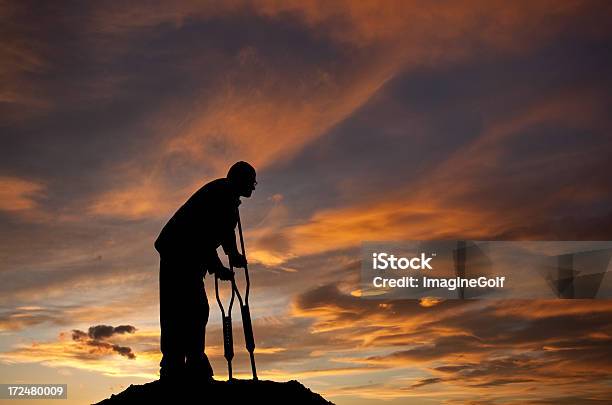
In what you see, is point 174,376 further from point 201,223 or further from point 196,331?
point 201,223

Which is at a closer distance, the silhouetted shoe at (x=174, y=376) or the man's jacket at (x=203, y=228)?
the silhouetted shoe at (x=174, y=376)

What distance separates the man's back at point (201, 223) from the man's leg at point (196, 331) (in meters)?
0.41

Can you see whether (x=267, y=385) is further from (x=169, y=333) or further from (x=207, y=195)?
(x=207, y=195)

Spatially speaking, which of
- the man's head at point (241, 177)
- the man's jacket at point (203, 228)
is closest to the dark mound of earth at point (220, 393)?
the man's jacket at point (203, 228)

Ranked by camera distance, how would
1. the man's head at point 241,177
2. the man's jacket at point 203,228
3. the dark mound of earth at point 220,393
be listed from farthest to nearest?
1. the man's head at point 241,177
2. the man's jacket at point 203,228
3. the dark mound of earth at point 220,393

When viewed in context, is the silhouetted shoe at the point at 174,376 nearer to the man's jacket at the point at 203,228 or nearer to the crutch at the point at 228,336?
the crutch at the point at 228,336

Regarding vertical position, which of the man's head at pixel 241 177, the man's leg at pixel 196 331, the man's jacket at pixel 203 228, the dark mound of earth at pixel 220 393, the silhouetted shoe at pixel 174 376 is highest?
the man's head at pixel 241 177

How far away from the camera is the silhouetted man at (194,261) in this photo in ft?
36.9

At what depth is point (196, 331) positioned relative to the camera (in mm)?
11250

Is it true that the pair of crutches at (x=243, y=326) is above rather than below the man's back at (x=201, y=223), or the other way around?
below

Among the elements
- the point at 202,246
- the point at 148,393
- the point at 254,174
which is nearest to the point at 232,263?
the point at 202,246

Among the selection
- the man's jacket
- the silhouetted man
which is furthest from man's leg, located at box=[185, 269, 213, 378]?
the man's jacket

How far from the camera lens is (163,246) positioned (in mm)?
11492

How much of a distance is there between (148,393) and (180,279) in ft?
6.04
